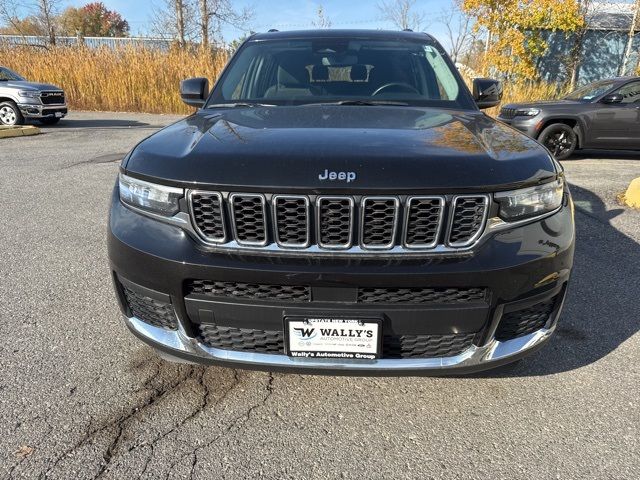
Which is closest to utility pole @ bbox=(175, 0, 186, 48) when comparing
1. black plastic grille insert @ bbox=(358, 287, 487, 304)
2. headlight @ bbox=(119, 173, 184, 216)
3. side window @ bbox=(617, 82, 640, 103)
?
side window @ bbox=(617, 82, 640, 103)

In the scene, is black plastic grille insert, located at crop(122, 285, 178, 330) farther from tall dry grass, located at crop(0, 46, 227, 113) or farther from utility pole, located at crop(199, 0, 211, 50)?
utility pole, located at crop(199, 0, 211, 50)

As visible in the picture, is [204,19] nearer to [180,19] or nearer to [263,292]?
[180,19]

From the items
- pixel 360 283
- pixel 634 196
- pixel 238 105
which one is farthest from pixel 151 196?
pixel 634 196

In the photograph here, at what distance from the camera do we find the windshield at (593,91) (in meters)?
8.84

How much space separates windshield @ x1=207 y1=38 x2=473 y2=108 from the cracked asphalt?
5.38 ft

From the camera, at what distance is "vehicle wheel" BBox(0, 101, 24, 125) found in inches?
503

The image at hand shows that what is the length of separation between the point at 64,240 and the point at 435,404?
12.1 ft

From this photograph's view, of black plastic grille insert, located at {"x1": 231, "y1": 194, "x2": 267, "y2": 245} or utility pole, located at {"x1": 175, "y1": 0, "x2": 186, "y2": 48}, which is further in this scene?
utility pole, located at {"x1": 175, "y1": 0, "x2": 186, "y2": 48}

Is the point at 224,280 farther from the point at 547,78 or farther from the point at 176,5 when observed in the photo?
the point at 176,5

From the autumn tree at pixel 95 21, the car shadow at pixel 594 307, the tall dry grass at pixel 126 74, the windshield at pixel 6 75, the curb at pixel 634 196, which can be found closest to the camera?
the car shadow at pixel 594 307

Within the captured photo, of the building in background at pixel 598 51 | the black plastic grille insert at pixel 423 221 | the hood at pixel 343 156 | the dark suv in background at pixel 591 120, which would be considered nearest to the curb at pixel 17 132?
the hood at pixel 343 156

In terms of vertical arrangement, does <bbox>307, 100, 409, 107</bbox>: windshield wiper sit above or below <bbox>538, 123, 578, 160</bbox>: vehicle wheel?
above

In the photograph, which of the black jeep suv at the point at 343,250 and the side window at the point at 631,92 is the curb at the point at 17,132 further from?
the side window at the point at 631,92

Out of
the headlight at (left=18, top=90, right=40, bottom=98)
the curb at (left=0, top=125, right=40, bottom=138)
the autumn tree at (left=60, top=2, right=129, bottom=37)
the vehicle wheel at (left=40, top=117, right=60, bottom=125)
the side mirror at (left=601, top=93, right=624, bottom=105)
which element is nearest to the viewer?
the side mirror at (left=601, top=93, right=624, bottom=105)
